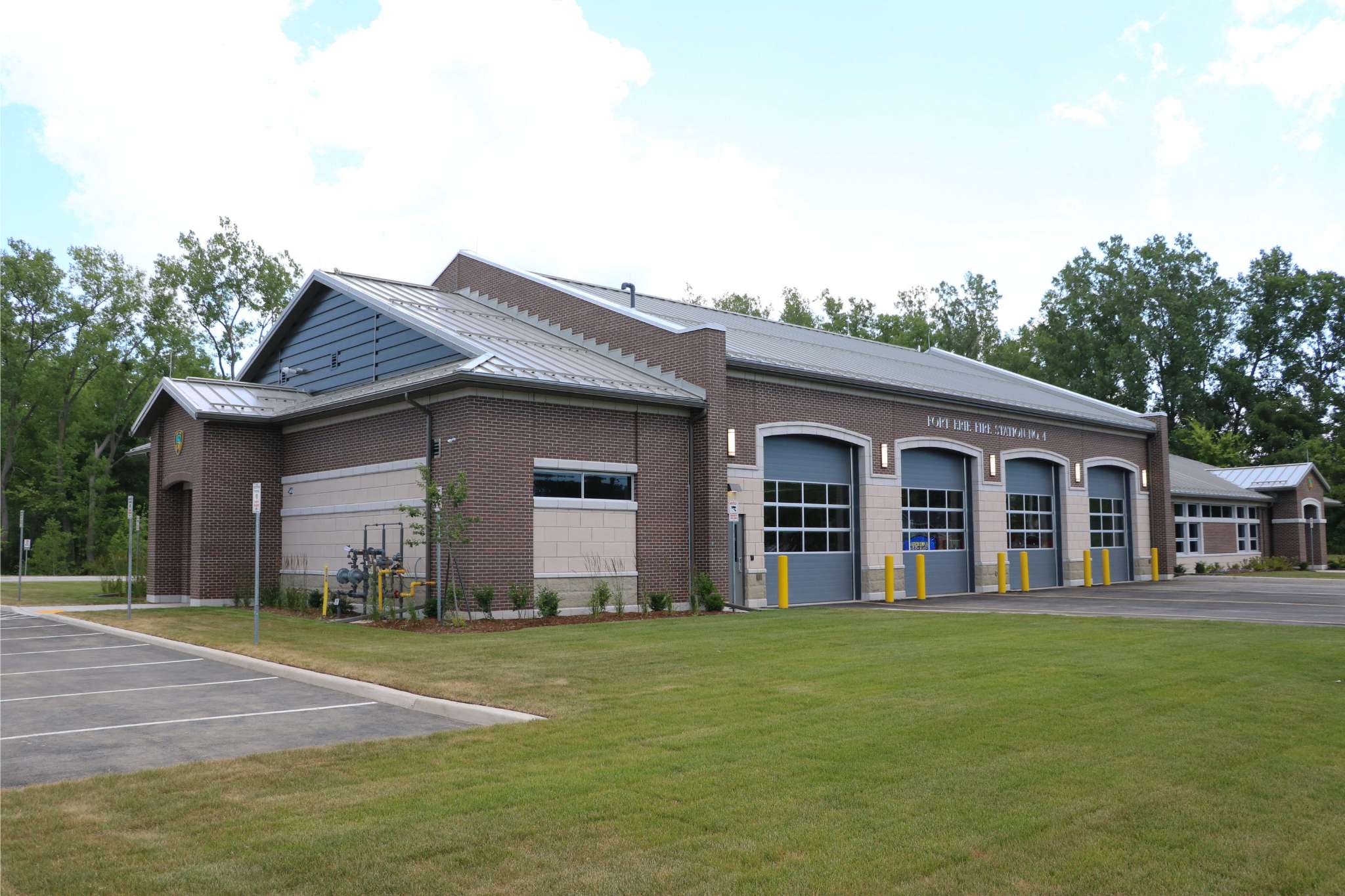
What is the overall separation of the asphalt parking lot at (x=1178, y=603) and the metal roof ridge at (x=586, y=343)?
640 centimetres

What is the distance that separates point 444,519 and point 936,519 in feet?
51.6

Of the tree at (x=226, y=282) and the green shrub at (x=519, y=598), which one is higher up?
the tree at (x=226, y=282)

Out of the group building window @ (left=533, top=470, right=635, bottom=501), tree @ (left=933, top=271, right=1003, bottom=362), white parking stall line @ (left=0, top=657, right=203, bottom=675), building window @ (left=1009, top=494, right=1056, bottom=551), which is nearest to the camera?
white parking stall line @ (left=0, top=657, right=203, bottom=675)

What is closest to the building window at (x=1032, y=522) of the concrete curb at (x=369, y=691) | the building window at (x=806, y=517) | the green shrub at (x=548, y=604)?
the building window at (x=806, y=517)

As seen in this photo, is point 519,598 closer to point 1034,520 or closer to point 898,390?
point 898,390

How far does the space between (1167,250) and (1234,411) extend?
474 inches

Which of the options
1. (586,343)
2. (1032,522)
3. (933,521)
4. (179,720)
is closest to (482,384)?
(586,343)

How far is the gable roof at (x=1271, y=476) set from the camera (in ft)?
171

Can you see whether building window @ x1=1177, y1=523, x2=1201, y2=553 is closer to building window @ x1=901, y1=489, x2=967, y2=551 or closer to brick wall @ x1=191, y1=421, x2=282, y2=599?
building window @ x1=901, y1=489, x2=967, y2=551

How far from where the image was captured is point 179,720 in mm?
10117

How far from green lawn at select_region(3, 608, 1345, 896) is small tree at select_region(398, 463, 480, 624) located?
24.5 feet

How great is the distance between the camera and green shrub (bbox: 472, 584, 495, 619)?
63.9ft

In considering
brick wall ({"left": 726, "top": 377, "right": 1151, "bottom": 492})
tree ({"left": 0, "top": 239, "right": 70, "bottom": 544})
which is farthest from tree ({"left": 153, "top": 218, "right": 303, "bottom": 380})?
brick wall ({"left": 726, "top": 377, "right": 1151, "bottom": 492})

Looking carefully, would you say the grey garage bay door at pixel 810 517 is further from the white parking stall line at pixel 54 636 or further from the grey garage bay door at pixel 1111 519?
the white parking stall line at pixel 54 636
